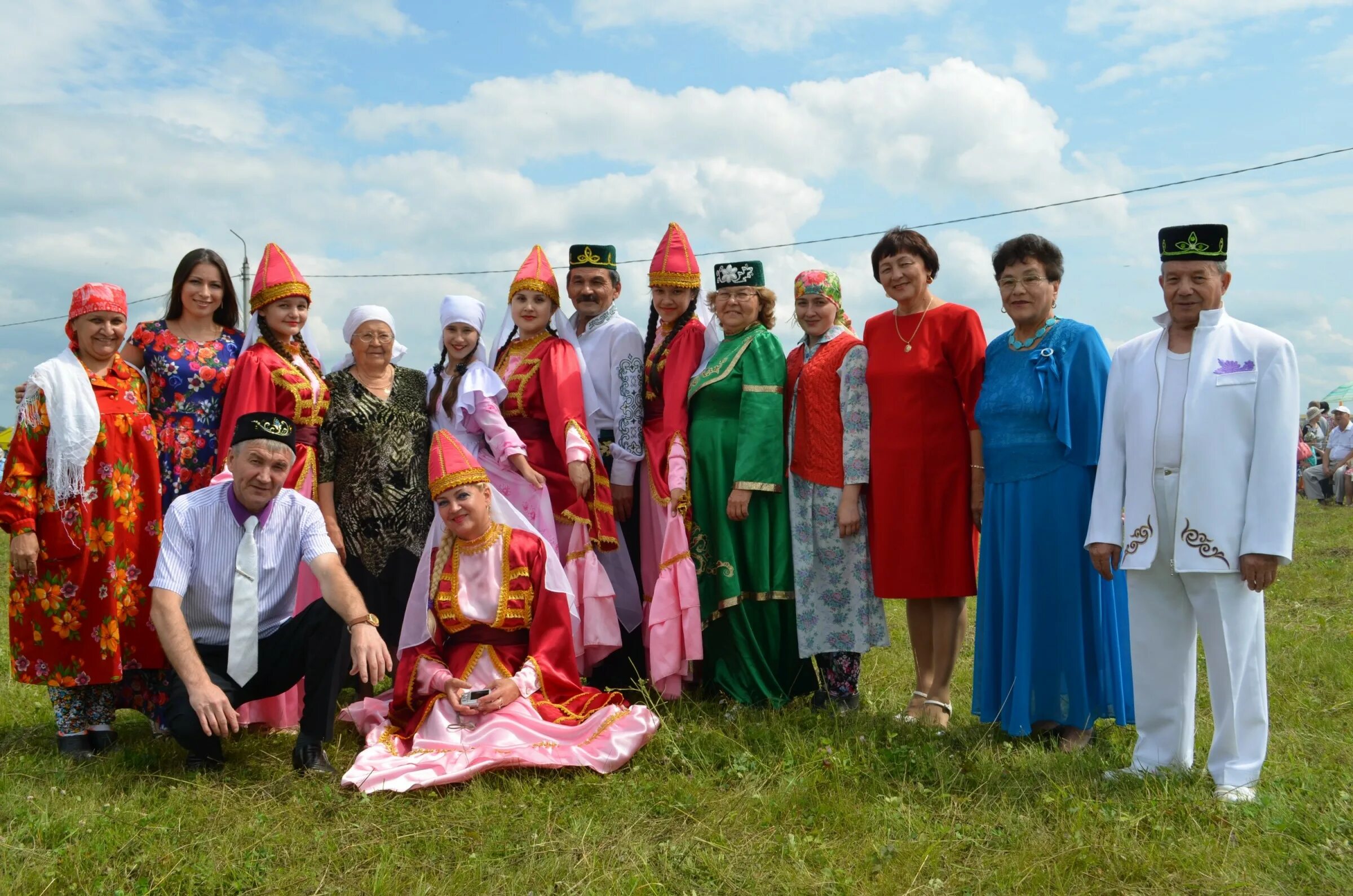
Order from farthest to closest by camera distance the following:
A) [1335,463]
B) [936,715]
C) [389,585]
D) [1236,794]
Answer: [1335,463] < [389,585] < [936,715] < [1236,794]

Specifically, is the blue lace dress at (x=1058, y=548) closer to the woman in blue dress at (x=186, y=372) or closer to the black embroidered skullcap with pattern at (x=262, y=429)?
the black embroidered skullcap with pattern at (x=262, y=429)

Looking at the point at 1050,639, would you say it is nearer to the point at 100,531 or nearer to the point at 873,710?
the point at 873,710

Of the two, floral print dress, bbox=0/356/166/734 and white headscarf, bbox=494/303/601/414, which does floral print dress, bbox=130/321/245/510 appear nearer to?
floral print dress, bbox=0/356/166/734

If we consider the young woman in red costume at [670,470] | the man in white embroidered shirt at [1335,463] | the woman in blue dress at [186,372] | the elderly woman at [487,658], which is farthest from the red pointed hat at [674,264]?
the man in white embroidered shirt at [1335,463]

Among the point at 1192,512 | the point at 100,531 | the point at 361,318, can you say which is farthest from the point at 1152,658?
the point at 100,531

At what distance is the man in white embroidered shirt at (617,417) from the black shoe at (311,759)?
4.87ft

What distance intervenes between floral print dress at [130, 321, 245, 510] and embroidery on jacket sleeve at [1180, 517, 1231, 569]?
391 cm

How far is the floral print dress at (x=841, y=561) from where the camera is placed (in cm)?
481

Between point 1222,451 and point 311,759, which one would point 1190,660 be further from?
point 311,759

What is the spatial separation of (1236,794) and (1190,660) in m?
0.45

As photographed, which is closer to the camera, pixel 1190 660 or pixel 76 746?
pixel 1190 660

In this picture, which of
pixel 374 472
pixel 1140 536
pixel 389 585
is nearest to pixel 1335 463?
pixel 1140 536

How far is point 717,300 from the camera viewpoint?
518 centimetres

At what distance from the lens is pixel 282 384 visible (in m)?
4.81
